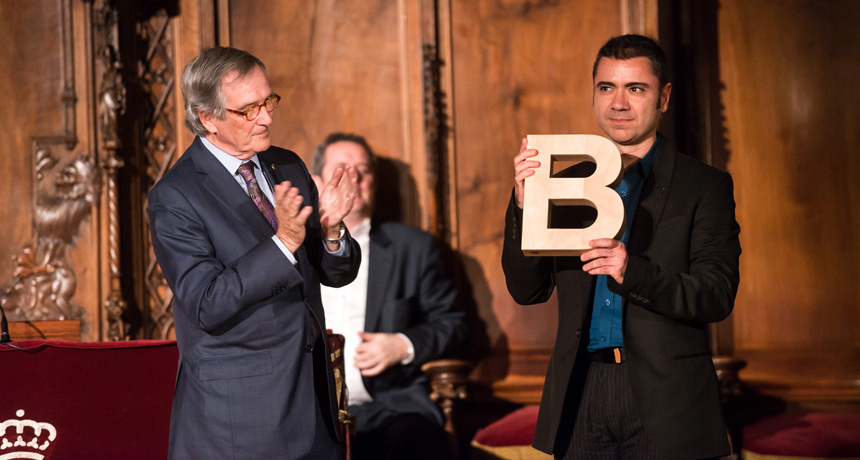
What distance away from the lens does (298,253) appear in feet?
6.50

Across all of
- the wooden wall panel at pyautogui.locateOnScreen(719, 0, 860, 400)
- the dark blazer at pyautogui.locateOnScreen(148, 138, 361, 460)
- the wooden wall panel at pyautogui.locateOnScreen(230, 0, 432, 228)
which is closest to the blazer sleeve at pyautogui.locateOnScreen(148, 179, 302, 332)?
the dark blazer at pyautogui.locateOnScreen(148, 138, 361, 460)

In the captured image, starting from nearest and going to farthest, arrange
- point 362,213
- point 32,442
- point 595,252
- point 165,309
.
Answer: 1. point 595,252
2. point 32,442
3. point 362,213
4. point 165,309

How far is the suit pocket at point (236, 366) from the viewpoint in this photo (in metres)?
1.87

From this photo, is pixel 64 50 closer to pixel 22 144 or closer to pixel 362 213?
pixel 22 144

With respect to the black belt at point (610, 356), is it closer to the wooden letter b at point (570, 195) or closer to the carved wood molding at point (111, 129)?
the wooden letter b at point (570, 195)

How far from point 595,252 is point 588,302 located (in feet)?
0.76

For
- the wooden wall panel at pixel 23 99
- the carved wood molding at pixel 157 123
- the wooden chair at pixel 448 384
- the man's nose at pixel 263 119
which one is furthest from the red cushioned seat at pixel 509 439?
the wooden wall panel at pixel 23 99

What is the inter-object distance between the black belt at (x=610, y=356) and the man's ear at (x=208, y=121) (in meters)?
1.12

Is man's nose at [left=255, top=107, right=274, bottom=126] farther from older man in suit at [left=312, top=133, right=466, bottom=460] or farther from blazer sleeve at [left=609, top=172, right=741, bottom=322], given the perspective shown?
older man in suit at [left=312, top=133, right=466, bottom=460]

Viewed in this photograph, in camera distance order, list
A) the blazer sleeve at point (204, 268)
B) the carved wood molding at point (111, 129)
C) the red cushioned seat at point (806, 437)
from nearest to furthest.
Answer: the blazer sleeve at point (204, 268) → the red cushioned seat at point (806, 437) → the carved wood molding at point (111, 129)

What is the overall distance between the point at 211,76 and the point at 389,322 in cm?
196

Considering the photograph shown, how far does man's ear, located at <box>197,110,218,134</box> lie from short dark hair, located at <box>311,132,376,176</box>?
77.0 inches

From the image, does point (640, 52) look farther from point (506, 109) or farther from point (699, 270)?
point (506, 109)

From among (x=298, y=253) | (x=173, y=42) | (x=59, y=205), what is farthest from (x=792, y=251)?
(x=59, y=205)
